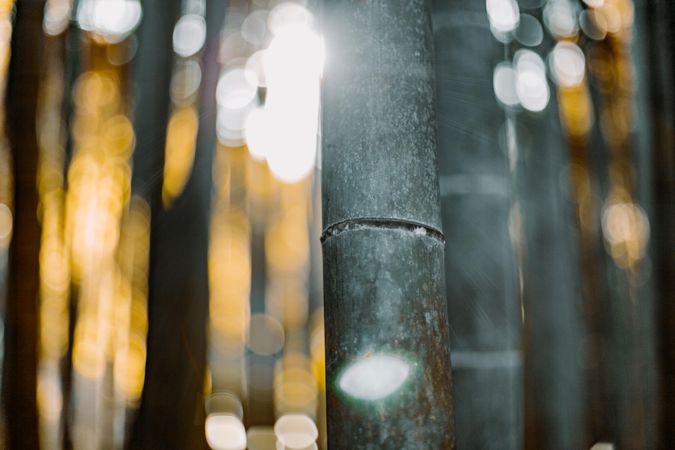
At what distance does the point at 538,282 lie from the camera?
3986mm

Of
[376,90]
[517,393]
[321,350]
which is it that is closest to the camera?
[376,90]

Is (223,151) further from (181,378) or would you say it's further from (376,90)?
(376,90)

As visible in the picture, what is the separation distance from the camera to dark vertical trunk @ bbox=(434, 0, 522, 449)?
10.6 ft

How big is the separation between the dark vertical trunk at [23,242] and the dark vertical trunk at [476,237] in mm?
2012

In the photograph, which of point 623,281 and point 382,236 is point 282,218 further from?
point 623,281

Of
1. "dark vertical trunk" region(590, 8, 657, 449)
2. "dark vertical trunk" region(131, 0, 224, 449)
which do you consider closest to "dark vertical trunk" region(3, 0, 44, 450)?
"dark vertical trunk" region(131, 0, 224, 449)

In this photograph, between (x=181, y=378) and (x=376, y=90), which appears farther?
(x=181, y=378)

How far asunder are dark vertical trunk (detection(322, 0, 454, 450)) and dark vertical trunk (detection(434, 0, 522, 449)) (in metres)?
0.82

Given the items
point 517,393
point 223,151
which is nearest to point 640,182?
point 517,393

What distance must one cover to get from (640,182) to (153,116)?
9.69ft

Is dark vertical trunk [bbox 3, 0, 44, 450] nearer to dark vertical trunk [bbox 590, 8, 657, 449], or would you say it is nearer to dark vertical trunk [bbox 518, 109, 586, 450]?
dark vertical trunk [bbox 518, 109, 586, 450]

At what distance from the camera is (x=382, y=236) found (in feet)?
7.68

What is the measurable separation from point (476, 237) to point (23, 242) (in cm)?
224

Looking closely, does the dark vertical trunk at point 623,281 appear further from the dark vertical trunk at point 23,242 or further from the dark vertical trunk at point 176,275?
the dark vertical trunk at point 23,242
